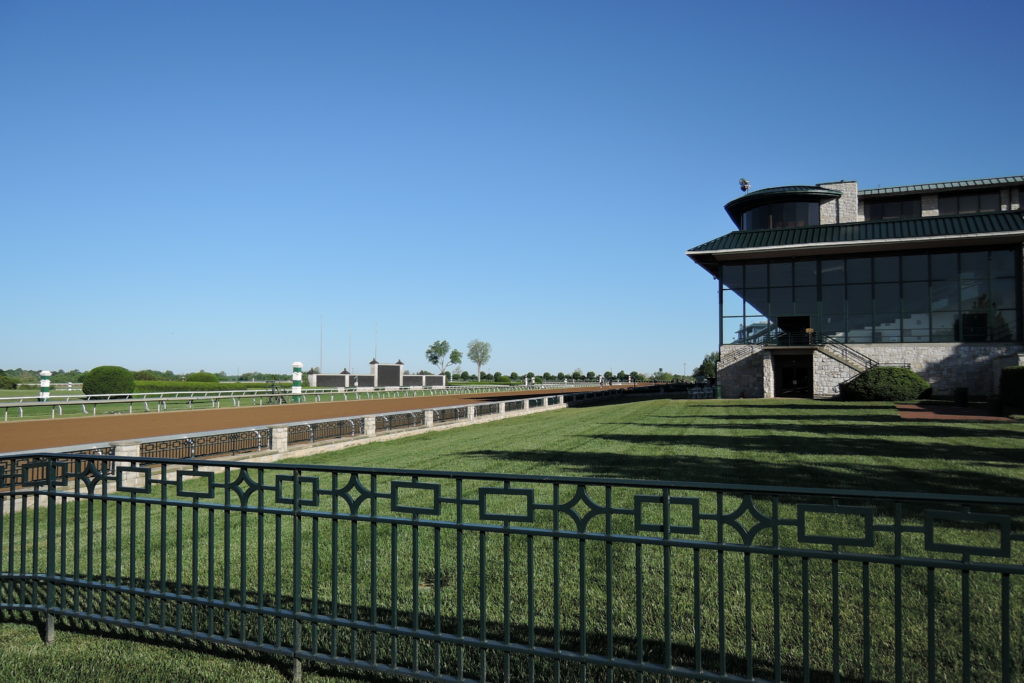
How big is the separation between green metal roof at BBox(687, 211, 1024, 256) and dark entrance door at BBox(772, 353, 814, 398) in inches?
269

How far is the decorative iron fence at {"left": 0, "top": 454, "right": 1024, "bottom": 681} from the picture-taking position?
3.35m

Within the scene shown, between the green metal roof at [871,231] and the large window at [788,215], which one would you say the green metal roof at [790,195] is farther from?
the green metal roof at [871,231]

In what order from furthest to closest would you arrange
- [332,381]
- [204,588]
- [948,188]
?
[332,381]
[948,188]
[204,588]

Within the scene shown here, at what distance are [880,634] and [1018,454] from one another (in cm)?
1114

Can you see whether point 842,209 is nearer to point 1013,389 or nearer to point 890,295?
point 890,295

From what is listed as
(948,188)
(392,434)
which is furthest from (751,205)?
(392,434)

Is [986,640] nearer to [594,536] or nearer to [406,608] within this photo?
[594,536]

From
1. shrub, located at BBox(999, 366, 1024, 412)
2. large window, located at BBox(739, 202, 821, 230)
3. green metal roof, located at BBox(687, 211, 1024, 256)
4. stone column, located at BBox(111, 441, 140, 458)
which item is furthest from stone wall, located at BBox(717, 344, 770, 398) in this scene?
stone column, located at BBox(111, 441, 140, 458)

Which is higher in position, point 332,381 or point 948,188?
point 948,188

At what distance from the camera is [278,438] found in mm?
14703

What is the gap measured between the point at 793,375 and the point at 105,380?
38.8 m

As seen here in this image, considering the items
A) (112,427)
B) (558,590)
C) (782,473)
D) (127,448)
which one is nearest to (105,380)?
(112,427)

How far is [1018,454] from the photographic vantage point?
42.9 feet

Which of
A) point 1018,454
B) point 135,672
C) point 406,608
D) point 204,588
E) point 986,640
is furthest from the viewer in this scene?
point 1018,454
